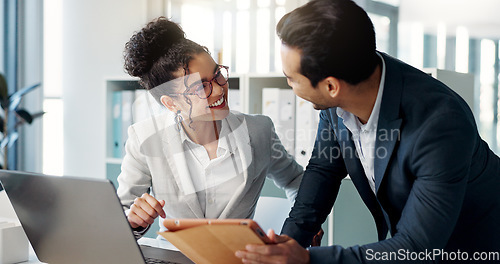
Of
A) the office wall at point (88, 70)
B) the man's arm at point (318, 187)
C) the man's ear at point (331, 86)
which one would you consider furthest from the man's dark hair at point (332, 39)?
the office wall at point (88, 70)

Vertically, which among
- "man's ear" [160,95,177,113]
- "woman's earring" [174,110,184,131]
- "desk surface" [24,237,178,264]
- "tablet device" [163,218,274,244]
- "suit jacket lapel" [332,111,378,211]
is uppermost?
"man's ear" [160,95,177,113]

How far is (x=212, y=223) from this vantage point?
2.84ft

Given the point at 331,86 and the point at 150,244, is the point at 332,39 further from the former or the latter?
the point at 150,244

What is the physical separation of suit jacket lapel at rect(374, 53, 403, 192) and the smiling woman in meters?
0.56

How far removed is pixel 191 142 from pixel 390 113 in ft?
2.32

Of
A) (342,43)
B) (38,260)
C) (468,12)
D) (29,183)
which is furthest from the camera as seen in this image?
(468,12)

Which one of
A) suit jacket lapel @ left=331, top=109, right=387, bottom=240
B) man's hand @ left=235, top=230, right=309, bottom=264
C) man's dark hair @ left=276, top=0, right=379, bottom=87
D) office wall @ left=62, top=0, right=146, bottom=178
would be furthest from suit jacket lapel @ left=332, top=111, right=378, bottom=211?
office wall @ left=62, top=0, right=146, bottom=178

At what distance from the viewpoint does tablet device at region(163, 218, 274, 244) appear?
846 millimetres

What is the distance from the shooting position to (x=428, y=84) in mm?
1061

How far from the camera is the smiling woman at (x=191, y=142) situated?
1.50 m

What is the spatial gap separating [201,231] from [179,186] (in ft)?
2.23

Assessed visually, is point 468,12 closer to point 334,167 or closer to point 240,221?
point 334,167

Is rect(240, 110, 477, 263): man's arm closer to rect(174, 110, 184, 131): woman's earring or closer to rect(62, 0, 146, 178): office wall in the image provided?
rect(174, 110, 184, 131): woman's earring

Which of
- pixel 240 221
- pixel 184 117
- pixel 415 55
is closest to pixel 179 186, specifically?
pixel 184 117
